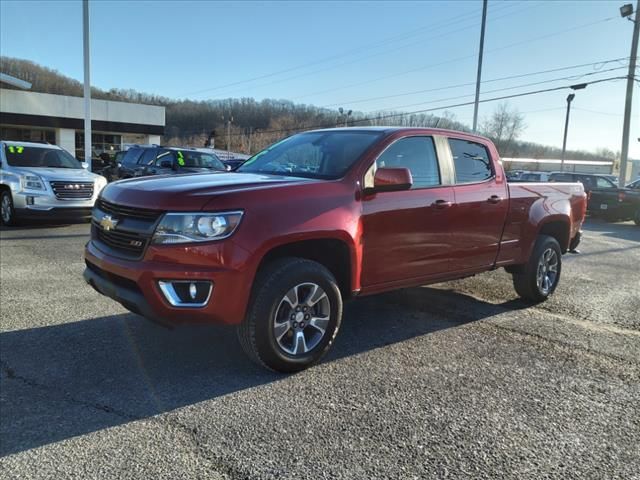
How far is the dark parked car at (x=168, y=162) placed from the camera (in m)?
15.0

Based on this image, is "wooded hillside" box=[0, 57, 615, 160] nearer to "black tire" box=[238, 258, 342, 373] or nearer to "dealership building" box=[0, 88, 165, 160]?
"dealership building" box=[0, 88, 165, 160]

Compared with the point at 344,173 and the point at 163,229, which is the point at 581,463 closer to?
the point at 344,173

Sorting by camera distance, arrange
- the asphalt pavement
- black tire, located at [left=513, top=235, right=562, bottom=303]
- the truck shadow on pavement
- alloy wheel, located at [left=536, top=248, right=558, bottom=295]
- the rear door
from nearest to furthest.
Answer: the asphalt pavement → the truck shadow on pavement → the rear door → black tire, located at [left=513, top=235, right=562, bottom=303] → alloy wheel, located at [left=536, top=248, right=558, bottom=295]

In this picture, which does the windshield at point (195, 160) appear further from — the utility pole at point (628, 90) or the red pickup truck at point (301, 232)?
the utility pole at point (628, 90)

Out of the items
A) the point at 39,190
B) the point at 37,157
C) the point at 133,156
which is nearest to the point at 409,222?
the point at 39,190

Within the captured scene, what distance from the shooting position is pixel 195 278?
136 inches

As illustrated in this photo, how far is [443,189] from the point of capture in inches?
194

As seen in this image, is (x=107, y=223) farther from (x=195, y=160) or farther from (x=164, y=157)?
(x=164, y=157)

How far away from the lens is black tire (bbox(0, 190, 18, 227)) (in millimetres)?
10719

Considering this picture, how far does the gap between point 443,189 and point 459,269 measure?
83 centimetres

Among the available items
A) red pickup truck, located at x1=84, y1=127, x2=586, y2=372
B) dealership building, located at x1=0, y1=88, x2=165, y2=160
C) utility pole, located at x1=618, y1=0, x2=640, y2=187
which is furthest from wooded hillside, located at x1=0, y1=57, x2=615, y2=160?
red pickup truck, located at x1=84, y1=127, x2=586, y2=372

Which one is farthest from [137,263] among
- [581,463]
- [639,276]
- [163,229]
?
[639,276]

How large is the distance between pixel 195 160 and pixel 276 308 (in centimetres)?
1251

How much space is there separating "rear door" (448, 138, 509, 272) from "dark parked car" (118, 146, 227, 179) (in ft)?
32.9
